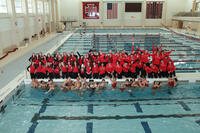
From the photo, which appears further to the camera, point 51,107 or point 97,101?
point 97,101

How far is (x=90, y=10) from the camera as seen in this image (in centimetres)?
2873

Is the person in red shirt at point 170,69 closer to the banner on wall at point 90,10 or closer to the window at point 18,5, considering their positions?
the window at point 18,5

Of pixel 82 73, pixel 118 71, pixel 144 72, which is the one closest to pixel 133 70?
pixel 144 72

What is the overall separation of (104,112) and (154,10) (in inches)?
1071

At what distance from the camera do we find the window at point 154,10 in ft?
93.2

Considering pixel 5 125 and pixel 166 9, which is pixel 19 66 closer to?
pixel 5 125

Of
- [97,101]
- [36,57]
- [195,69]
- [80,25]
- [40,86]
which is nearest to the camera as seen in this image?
[97,101]

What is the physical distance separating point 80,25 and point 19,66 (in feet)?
66.6

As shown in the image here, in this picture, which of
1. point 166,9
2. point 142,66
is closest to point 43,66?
point 142,66

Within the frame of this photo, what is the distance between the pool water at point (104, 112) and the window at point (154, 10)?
24.4 meters

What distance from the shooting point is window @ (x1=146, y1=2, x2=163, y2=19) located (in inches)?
1118

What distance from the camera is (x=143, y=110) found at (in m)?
5.40

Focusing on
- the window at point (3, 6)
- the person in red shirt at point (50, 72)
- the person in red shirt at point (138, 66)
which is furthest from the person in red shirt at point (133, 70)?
the window at point (3, 6)

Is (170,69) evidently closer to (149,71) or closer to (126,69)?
(149,71)
